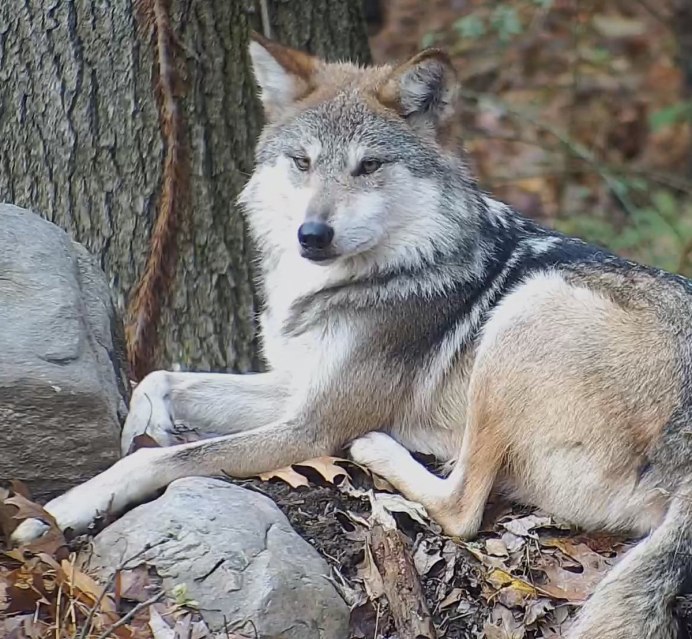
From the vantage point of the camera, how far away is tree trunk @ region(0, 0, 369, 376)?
5.65 m

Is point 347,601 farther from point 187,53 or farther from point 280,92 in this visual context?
point 187,53

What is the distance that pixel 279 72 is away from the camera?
5.15 metres

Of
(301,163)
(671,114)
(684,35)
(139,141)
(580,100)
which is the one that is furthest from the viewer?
(580,100)

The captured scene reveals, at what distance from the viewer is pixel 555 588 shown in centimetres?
435

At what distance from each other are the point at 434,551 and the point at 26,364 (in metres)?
1.74

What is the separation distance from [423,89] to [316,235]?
0.87 m

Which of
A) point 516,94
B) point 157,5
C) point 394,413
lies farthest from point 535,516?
point 516,94

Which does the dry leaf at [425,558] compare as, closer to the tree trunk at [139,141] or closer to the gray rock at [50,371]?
the gray rock at [50,371]

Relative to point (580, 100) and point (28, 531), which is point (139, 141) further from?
point (580, 100)

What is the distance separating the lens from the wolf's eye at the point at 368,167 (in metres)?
4.90

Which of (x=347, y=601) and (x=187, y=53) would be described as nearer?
(x=347, y=601)

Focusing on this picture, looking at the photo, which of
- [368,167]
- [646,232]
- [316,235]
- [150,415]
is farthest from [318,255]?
[646,232]

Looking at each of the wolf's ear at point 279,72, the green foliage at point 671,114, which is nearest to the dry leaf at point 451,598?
the wolf's ear at point 279,72

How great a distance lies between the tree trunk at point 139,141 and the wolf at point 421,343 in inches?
23.9
